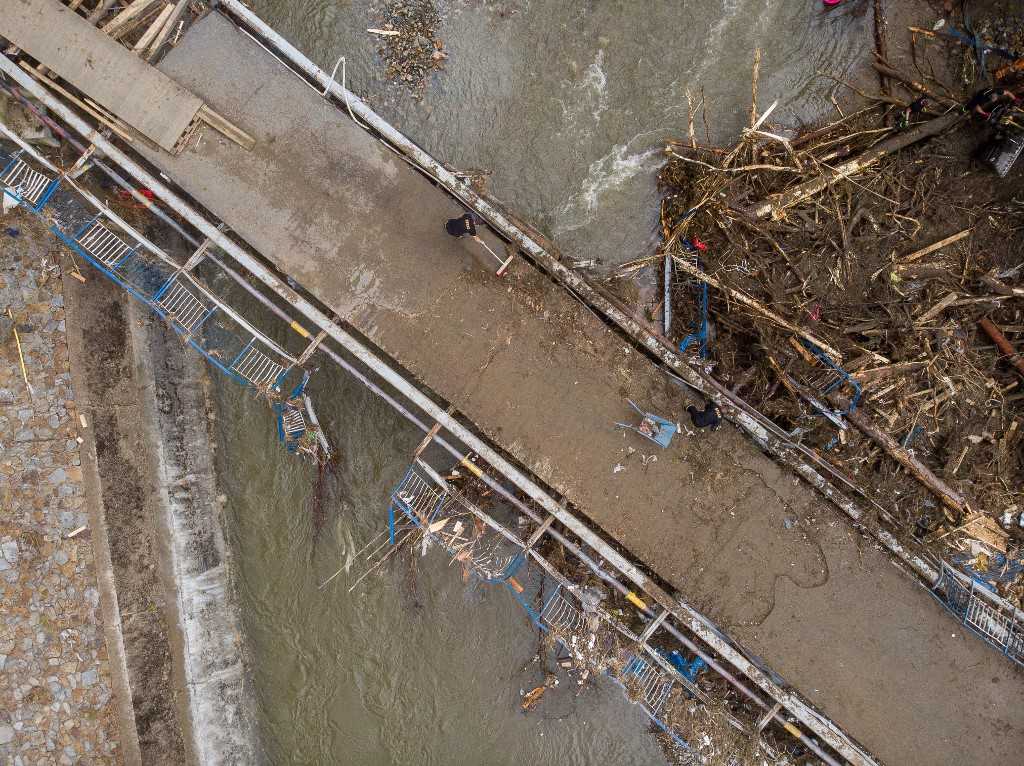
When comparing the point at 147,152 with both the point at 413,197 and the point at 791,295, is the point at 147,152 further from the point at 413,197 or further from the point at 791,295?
the point at 791,295

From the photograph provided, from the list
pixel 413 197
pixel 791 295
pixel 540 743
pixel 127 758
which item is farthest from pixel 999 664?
pixel 127 758

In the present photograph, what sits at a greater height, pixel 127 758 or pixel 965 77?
pixel 965 77

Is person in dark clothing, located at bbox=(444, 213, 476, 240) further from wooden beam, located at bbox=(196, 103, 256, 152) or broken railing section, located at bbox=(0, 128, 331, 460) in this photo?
wooden beam, located at bbox=(196, 103, 256, 152)

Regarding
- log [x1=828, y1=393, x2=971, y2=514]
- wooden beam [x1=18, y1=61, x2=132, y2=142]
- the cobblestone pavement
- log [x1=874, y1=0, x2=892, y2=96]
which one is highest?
log [x1=874, y1=0, x2=892, y2=96]

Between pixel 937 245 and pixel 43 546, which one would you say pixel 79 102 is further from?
pixel 937 245

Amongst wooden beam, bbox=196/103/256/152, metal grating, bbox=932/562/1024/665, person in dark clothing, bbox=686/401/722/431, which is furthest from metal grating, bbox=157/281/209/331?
metal grating, bbox=932/562/1024/665
